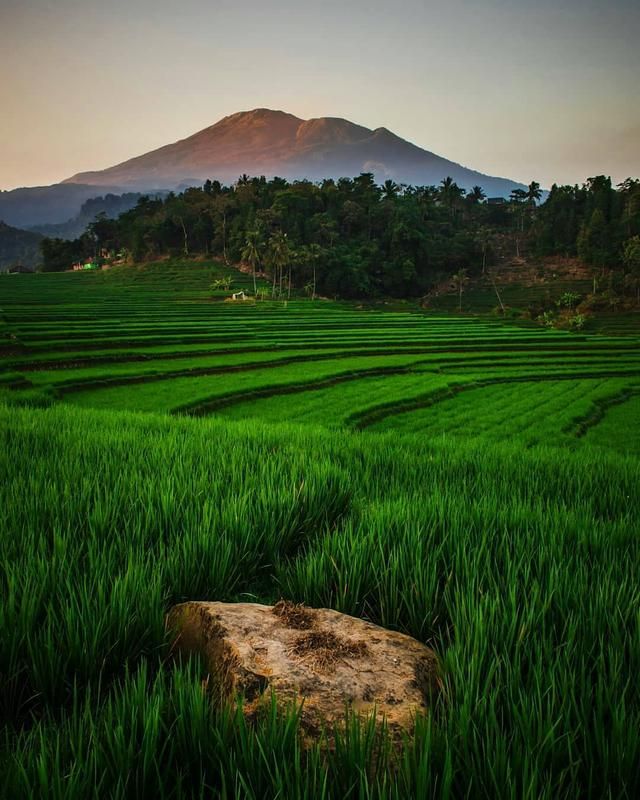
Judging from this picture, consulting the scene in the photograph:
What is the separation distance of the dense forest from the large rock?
86.2 m

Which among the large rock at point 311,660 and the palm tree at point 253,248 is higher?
the palm tree at point 253,248

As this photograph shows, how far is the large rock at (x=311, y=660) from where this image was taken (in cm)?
191

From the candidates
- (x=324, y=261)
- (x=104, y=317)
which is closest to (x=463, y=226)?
(x=324, y=261)

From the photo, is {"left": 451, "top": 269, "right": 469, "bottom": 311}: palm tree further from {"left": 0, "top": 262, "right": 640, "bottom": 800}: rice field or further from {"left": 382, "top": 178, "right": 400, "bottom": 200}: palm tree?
{"left": 0, "top": 262, "right": 640, "bottom": 800}: rice field

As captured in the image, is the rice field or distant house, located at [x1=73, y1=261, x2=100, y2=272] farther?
distant house, located at [x1=73, y1=261, x2=100, y2=272]

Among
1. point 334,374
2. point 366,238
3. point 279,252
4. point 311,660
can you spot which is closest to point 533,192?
point 366,238

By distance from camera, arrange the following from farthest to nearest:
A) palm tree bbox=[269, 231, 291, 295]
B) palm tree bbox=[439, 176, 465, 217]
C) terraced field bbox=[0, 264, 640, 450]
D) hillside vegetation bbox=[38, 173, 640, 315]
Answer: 1. palm tree bbox=[439, 176, 465, 217]
2. hillside vegetation bbox=[38, 173, 640, 315]
3. palm tree bbox=[269, 231, 291, 295]
4. terraced field bbox=[0, 264, 640, 450]

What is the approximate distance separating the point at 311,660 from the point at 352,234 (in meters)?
116

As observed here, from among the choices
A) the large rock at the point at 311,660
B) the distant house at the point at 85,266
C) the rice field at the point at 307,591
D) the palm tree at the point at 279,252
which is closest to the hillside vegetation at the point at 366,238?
the palm tree at the point at 279,252

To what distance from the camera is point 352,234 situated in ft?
365

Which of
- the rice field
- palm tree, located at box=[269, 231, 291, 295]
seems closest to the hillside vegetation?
palm tree, located at box=[269, 231, 291, 295]

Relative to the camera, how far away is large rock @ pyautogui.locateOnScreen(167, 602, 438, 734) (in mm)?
1906

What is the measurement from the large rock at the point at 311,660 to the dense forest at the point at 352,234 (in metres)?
86.2

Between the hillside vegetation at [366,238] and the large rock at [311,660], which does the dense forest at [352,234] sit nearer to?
the hillside vegetation at [366,238]
